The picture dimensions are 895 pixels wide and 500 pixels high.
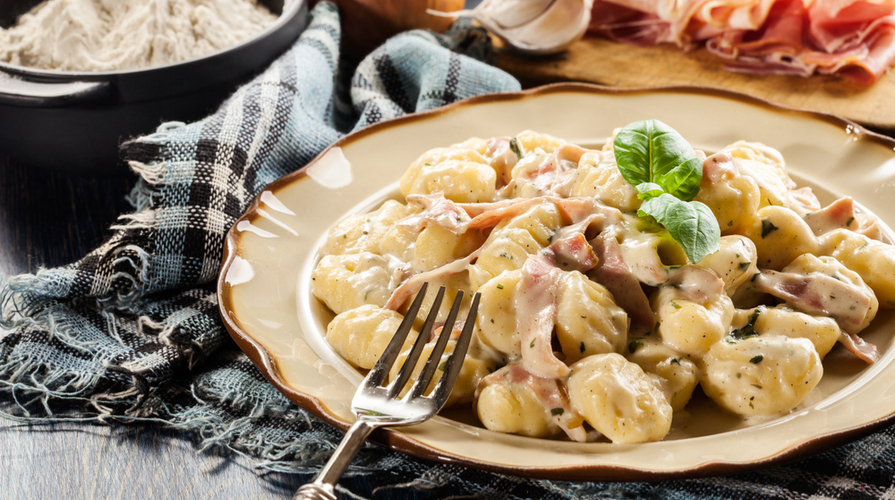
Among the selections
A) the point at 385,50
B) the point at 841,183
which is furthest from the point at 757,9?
the point at 385,50

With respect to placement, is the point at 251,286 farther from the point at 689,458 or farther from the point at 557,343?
the point at 689,458

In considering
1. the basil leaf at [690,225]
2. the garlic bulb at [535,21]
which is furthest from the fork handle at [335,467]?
the garlic bulb at [535,21]

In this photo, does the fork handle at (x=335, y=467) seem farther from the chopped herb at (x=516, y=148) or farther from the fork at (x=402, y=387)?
the chopped herb at (x=516, y=148)

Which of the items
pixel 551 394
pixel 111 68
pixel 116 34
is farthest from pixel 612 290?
pixel 116 34

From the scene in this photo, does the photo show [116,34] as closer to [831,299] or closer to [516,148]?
[516,148]

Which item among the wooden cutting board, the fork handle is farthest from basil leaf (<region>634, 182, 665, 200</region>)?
the wooden cutting board

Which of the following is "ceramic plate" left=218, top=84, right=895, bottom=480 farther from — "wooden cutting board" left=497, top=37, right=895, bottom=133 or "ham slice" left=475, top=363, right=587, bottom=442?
"wooden cutting board" left=497, top=37, right=895, bottom=133
